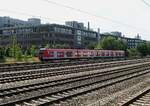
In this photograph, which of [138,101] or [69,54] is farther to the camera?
[69,54]

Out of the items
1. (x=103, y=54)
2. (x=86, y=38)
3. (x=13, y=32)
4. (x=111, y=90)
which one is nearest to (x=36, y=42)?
(x=13, y=32)

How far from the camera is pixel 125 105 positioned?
12.2m

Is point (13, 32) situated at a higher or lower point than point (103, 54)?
higher

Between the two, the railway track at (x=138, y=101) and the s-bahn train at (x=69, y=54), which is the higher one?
the s-bahn train at (x=69, y=54)

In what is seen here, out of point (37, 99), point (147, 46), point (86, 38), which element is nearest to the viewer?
point (37, 99)

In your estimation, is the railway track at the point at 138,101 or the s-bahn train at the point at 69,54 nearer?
the railway track at the point at 138,101

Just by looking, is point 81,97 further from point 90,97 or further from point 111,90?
point 111,90

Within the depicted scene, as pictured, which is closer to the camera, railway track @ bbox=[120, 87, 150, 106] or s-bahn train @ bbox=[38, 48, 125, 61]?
railway track @ bbox=[120, 87, 150, 106]

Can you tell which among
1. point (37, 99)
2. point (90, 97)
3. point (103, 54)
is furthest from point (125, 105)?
point (103, 54)

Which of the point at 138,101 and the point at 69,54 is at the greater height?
the point at 69,54

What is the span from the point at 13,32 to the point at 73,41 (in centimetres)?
3278

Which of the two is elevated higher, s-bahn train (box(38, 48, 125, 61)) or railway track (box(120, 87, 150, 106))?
s-bahn train (box(38, 48, 125, 61))

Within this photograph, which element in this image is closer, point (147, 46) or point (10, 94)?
point (10, 94)

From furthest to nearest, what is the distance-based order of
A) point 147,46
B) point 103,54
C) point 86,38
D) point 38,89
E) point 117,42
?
point 86,38, point 147,46, point 117,42, point 103,54, point 38,89
